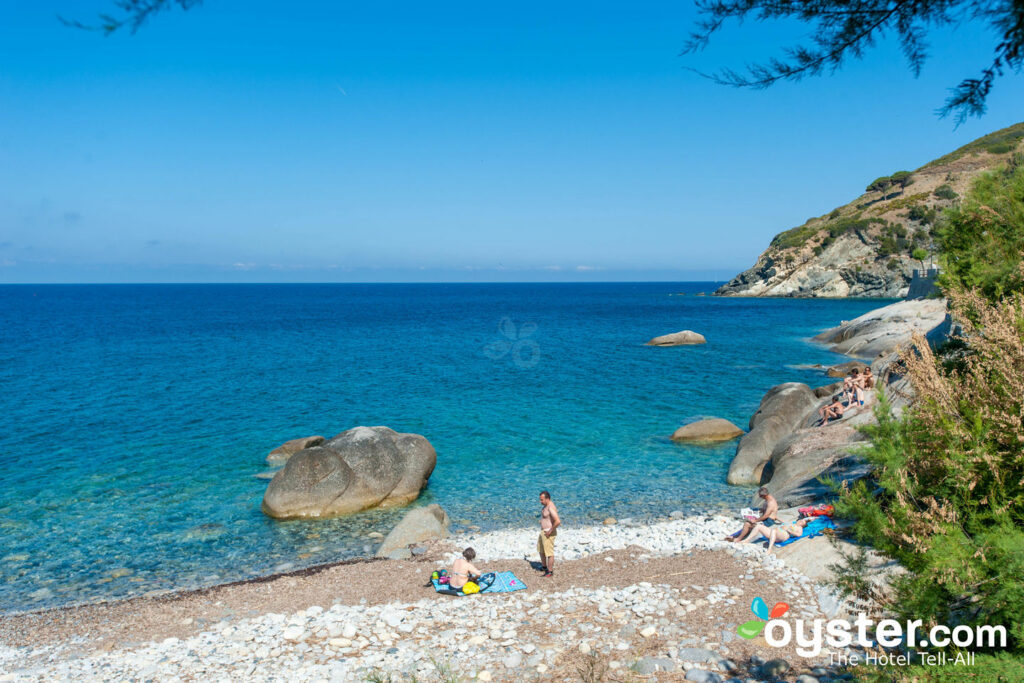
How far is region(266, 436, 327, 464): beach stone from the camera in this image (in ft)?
89.6

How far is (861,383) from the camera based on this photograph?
24.0 m

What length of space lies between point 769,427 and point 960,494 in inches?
818

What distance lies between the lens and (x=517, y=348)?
228 feet

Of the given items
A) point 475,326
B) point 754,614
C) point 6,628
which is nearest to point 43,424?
point 6,628

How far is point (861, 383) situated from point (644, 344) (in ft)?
143

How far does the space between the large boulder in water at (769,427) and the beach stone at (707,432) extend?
42.5 inches

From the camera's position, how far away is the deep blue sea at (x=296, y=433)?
18.6m

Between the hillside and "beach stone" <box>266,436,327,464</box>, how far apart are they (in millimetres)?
112164

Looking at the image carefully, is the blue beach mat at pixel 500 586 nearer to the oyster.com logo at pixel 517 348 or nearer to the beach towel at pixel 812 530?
the beach towel at pixel 812 530

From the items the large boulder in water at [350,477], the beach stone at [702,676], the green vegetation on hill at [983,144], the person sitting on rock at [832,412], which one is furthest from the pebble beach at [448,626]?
the green vegetation on hill at [983,144]

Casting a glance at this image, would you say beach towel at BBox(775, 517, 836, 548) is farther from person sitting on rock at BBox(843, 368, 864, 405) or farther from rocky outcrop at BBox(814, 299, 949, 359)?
rocky outcrop at BBox(814, 299, 949, 359)

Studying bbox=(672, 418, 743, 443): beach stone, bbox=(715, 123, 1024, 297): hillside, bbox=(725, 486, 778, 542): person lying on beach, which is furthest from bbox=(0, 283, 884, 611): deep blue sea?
bbox=(715, 123, 1024, 297): hillside

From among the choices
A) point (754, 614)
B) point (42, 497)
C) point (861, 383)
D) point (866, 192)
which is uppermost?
point (866, 192)

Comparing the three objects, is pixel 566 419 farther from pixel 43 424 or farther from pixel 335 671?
pixel 43 424
